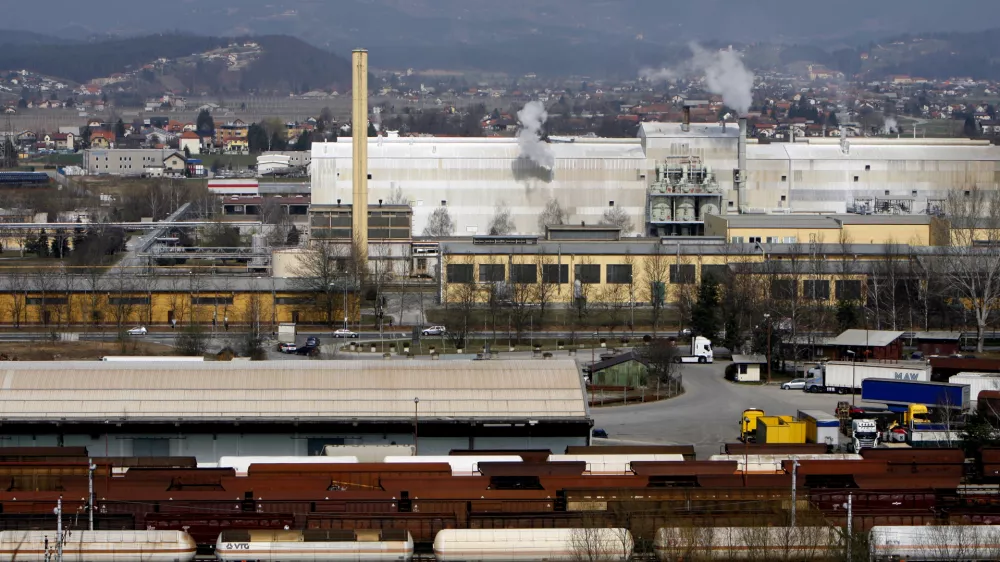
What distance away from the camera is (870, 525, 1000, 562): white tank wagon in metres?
12.2

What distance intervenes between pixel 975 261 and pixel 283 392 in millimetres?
13779

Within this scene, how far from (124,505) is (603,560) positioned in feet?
13.0

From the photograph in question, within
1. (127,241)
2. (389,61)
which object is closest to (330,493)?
(127,241)

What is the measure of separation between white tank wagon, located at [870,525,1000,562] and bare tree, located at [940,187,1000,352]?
11957 mm

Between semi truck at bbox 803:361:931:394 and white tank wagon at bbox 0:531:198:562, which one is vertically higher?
semi truck at bbox 803:361:931:394

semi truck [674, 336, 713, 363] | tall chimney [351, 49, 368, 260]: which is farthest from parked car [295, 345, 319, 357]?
tall chimney [351, 49, 368, 260]

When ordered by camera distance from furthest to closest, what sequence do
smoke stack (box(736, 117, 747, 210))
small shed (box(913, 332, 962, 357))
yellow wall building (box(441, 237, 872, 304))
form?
smoke stack (box(736, 117, 747, 210)), yellow wall building (box(441, 237, 872, 304)), small shed (box(913, 332, 962, 357))

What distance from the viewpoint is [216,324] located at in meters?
25.9

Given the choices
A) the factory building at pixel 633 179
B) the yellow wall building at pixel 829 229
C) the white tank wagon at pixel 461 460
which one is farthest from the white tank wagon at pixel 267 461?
the factory building at pixel 633 179

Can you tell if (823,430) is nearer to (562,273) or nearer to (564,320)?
(564,320)

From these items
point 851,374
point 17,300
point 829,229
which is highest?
point 829,229

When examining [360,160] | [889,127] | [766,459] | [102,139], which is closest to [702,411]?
[766,459]

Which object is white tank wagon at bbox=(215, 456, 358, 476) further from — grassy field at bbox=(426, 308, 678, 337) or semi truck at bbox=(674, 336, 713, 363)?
grassy field at bbox=(426, 308, 678, 337)

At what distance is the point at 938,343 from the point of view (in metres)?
24.1
